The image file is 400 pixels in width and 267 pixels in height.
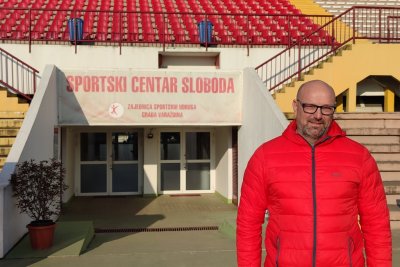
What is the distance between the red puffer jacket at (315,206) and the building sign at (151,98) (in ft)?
29.1

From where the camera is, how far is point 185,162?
14.9m

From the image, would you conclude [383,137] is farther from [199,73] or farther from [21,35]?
[21,35]

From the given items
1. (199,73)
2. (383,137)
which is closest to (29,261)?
(199,73)

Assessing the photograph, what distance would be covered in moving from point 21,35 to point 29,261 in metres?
10.5

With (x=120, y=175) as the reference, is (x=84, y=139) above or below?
above

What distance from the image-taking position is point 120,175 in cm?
1473


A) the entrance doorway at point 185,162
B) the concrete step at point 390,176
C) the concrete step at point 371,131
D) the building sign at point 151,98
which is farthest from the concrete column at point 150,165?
the concrete step at point 390,176

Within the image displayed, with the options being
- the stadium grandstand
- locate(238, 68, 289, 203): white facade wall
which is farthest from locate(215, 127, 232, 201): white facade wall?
locate(238, 68, 289, 203): white facade wall

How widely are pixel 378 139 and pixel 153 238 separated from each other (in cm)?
544

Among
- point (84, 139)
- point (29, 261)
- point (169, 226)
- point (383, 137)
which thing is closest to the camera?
point (29, 261)

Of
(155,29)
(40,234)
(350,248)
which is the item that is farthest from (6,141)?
(155,29)

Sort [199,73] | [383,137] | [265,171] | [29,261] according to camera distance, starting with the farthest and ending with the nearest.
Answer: [199,73]
[383,137]
[29,261]
[265,171]

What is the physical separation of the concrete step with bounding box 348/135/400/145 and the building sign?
9.76ft

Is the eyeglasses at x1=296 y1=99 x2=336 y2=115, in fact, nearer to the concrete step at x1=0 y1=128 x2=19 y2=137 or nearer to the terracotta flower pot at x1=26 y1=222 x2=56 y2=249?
the terracotta flower pot at x1=26 y1=222 x2=56 y2=249
